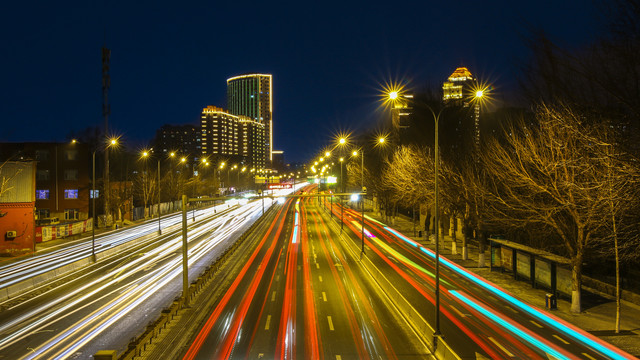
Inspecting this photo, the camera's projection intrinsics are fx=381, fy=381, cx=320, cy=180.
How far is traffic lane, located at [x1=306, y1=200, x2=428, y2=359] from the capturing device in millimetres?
13932

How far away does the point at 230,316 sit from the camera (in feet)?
57.2

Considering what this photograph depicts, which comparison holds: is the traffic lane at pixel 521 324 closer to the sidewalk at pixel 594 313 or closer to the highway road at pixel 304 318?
the sidewalk at pixel 594 313

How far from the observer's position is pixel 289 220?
61844mm

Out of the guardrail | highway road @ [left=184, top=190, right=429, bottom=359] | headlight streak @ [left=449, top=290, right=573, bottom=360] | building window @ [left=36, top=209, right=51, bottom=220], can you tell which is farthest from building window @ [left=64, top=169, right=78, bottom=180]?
headlight streak @ [left=449, top=290, right=573, bottom=360]

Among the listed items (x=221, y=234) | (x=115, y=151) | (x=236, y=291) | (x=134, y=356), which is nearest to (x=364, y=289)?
(x=236, y=291)

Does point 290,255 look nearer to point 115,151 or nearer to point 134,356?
point 134,356

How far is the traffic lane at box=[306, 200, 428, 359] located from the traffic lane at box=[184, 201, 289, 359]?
15.6 feet

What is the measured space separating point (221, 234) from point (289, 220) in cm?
1766

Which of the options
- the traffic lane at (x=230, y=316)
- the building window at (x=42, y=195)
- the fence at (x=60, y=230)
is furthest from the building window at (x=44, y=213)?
the traffic lane at (x=230, y=316)

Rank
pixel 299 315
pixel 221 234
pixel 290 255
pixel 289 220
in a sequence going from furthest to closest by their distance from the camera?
pixel 289 220
pixel 221 234
pixel 290 255
pixel 299 315

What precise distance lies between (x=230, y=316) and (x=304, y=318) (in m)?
3.41

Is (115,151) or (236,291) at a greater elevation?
(115,151)

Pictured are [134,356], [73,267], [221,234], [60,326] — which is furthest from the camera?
[221,234]

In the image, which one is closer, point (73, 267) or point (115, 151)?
point (73, 267)
